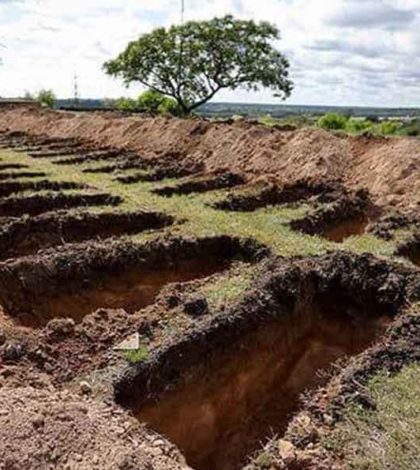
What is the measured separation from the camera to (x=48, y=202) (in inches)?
648

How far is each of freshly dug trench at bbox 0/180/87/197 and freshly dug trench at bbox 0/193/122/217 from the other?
1534 mm

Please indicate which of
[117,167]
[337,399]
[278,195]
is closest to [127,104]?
[117,167]

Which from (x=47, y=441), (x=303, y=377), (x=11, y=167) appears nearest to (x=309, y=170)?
(x=11, y=167)

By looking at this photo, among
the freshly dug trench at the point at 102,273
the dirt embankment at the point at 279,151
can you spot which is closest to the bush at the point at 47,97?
the dirt embankment at the point at 279,151

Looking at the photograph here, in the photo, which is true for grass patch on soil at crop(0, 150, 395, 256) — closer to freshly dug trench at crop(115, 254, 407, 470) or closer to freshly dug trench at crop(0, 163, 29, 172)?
freshly dug trench at crop(0, 163, 29, 172)

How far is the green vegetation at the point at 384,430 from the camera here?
5.98 meters

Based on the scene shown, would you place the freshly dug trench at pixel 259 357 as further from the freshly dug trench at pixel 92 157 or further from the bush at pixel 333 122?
the bush at pixel 333 122

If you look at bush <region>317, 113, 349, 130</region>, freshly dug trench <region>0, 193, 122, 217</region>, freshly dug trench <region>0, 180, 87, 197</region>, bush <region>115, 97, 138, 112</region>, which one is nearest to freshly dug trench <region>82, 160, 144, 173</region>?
freshly dug trench <region>0, 180, 87, 197</region>

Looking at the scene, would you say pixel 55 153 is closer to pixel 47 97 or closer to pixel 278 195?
pixel 278 195

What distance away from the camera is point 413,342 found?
8398 millimetres

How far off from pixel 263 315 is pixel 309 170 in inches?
439

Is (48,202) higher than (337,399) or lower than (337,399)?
higher

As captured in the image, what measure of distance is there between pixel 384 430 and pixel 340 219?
10170mm

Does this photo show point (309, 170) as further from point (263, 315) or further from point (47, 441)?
point (47, 441)
